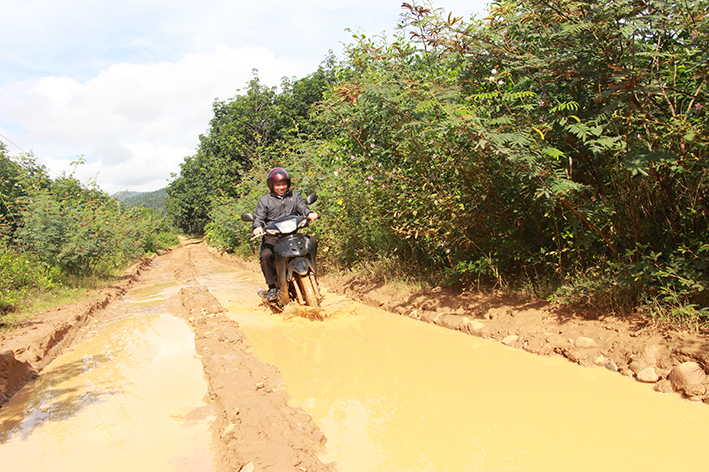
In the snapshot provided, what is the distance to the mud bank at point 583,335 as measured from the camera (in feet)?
11.5

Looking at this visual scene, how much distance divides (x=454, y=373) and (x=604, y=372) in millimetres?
1244

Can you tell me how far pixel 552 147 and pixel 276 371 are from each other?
11.7 feet

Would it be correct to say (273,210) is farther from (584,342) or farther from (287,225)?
(584,342)

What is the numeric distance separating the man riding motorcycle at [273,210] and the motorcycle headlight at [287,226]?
258 mm

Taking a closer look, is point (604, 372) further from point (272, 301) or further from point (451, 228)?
point (272, 301)

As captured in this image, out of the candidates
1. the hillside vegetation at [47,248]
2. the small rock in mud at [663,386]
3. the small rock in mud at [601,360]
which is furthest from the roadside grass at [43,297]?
the small rock in mud at [663,386]

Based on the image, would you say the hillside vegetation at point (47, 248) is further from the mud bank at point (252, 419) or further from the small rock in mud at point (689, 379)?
the small rock in mud at point (689, 379)

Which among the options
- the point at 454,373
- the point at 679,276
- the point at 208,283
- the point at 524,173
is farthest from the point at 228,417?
the point at 208,283

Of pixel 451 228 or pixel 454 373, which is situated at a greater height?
pixel 451 228

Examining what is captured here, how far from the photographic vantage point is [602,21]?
4.02 metres

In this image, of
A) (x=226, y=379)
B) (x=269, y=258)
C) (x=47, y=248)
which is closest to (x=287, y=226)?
(x=269, y=258)

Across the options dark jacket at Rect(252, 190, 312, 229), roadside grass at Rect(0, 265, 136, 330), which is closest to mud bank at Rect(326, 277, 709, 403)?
dark jacket at Rect(252, 190, 312, 229)

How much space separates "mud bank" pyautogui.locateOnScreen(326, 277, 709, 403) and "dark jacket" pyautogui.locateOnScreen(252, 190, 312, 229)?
217 centimetres

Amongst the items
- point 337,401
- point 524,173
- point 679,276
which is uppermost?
point 524,173
